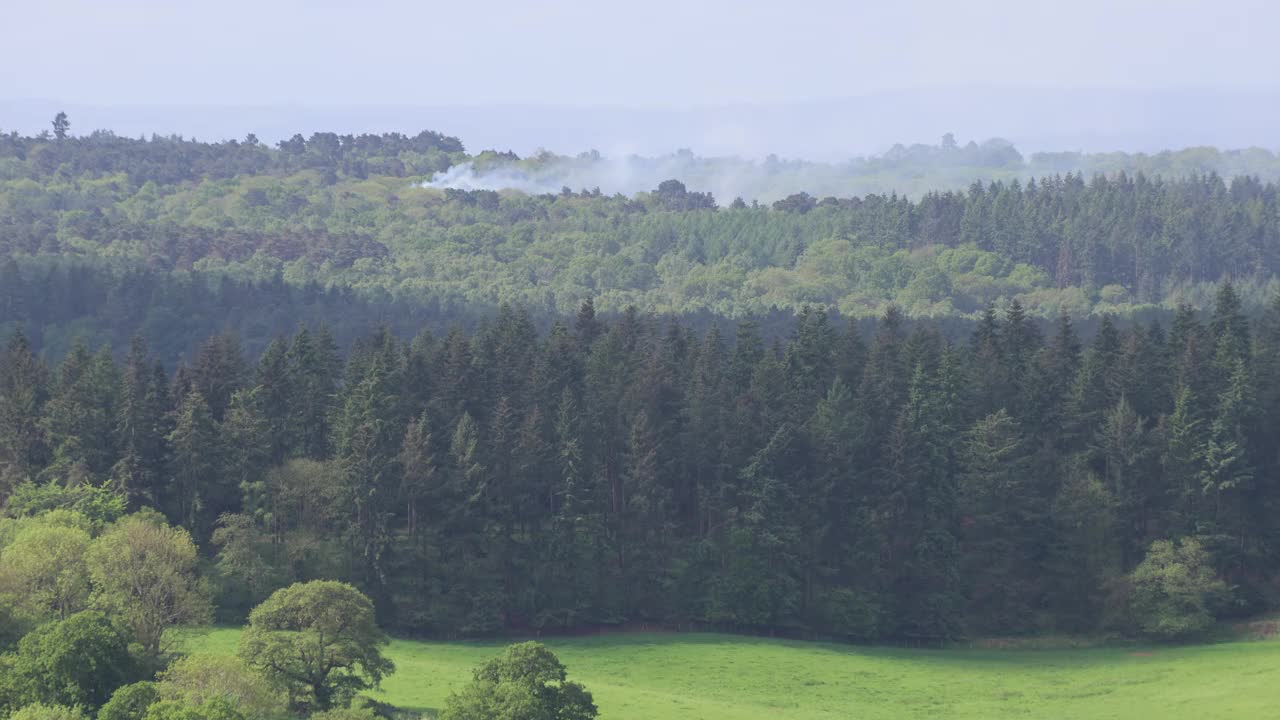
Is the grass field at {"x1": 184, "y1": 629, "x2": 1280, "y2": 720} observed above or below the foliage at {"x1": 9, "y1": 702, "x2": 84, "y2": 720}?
below

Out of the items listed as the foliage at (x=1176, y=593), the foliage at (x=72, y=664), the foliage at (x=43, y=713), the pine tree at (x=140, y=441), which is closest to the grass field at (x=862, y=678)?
the foliage at (x=1176, y=593)

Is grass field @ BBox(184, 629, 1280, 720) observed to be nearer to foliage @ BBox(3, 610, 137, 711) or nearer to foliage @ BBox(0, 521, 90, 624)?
foliage @ BBox(0, 521, 90, 624)

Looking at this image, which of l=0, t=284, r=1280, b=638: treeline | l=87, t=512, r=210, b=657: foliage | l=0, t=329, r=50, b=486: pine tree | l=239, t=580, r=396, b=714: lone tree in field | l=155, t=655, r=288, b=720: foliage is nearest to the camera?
l=155, t=655, r=288, b=720: foliage

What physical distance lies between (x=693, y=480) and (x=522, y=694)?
4132cm

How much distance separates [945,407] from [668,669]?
25.5 meters

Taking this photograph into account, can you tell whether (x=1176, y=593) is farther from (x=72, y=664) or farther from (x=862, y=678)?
(x=72, y=664)

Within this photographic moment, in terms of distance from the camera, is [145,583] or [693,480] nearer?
[145,583]

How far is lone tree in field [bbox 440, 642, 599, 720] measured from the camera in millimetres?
57469

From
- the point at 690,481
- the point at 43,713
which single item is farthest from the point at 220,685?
the point at 690,481

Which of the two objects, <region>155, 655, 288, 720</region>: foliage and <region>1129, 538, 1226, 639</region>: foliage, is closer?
<region>155, 655, 288, 720</region>: foliage

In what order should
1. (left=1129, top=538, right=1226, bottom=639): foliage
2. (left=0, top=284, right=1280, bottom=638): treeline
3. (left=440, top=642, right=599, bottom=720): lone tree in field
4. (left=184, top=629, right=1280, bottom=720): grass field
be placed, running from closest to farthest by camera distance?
(left=440, top=642, right=599, bottom=720): lone tree in field, (left=184, top=629, right=1280, bottom=720): grass field, (left=1129, top=538, right=1226, bottom=639): foliage, (left=0, top=284, right=1280, bottom=638): treeline

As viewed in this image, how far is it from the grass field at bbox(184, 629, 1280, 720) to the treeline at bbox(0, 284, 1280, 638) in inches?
146

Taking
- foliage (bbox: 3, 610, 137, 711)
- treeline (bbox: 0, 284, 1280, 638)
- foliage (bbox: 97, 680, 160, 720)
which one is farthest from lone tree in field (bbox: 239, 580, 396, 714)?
treeline (bbox: 0, 284, 1280, 638)

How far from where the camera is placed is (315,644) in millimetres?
62156
